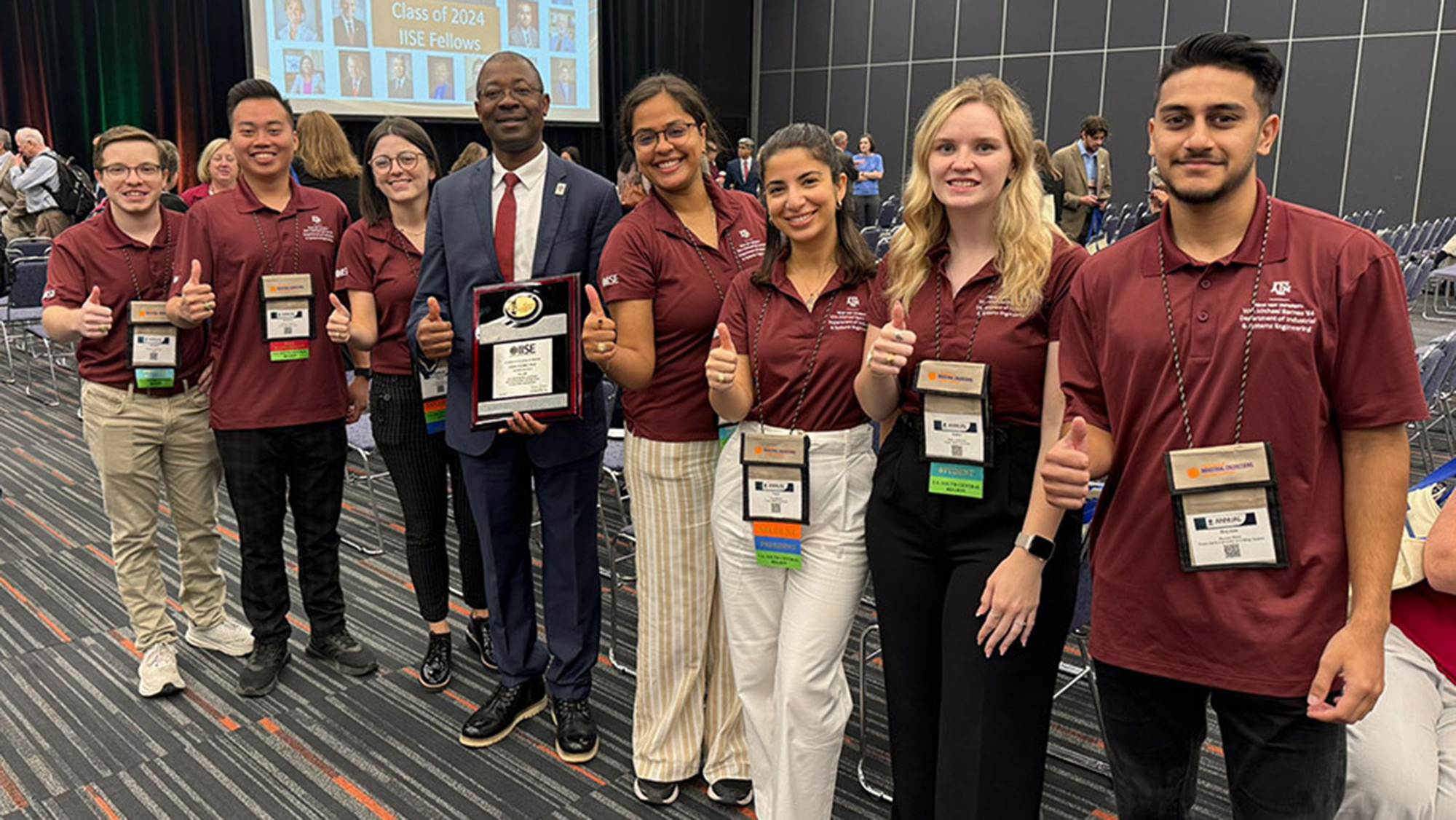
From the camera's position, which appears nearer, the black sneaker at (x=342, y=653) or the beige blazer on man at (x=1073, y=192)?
the black sneaker at (x=342, y=653)

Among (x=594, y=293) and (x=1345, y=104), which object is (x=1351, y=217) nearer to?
(x=1345, y=104)

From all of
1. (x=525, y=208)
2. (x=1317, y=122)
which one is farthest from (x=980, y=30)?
(x=525, y=208)

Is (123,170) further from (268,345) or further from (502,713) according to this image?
(502,713)

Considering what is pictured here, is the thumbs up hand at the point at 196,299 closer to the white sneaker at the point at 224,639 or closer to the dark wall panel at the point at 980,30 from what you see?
the white sneaker at the point at 224,639

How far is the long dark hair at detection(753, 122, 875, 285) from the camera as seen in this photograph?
2.09 m

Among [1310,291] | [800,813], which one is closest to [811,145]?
[1310,291]

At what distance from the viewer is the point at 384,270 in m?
2.99

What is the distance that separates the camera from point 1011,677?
6.00 ft

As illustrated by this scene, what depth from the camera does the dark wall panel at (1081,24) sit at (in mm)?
13172

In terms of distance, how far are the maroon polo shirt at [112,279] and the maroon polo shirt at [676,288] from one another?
1.46 metres

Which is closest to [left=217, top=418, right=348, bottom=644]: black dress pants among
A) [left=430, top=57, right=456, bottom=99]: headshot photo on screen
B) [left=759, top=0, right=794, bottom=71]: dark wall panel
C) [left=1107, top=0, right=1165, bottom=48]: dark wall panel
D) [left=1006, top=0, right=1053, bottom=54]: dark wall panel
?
[left=430, top=57, right=456, bottom=99]: headshot photo on screen

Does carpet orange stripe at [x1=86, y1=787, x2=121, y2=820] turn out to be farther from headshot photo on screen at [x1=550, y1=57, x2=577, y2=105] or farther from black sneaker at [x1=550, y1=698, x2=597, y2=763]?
headshot photo on screen at [x1=550, y1=57, x2=577, y2=105]

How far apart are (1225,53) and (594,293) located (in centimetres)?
132

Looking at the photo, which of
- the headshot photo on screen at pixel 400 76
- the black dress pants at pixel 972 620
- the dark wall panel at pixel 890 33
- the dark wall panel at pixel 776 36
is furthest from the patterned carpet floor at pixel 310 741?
the dark wall panel at pixel 776 36
